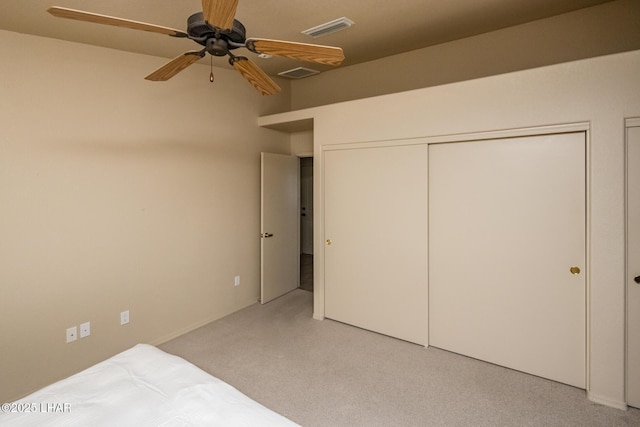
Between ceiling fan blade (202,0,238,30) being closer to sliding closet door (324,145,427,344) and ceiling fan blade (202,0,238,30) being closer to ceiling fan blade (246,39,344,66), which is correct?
ceiling fan blade (246,39,344,66)

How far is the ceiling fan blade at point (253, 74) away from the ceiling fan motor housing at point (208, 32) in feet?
0.33

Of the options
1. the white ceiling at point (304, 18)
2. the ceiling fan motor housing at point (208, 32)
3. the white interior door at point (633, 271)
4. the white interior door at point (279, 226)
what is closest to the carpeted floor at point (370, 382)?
the white interior door at point (633, 271)

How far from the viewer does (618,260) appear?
2.30 m

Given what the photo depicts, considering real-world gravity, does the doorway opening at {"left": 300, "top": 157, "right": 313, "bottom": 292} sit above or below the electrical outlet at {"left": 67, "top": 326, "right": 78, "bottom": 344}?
above

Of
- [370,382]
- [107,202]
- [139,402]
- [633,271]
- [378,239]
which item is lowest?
[370,382]

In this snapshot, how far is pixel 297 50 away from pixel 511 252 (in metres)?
2.32

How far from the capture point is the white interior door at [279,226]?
13.9 feet

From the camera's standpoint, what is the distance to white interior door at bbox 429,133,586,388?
2527 millimetres

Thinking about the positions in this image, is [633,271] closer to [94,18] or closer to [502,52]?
[502,52]

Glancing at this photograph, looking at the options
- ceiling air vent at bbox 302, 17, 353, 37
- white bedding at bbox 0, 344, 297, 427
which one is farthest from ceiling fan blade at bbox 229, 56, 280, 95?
white bedding at bbox 0, 344, 297, 427

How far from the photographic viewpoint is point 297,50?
1649 mm

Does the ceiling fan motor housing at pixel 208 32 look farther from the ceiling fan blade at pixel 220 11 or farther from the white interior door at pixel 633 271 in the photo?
the white interior door at pixel 633 271

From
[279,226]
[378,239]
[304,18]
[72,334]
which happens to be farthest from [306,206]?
[72,334]

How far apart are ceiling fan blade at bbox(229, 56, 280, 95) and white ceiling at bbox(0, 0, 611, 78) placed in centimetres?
65
